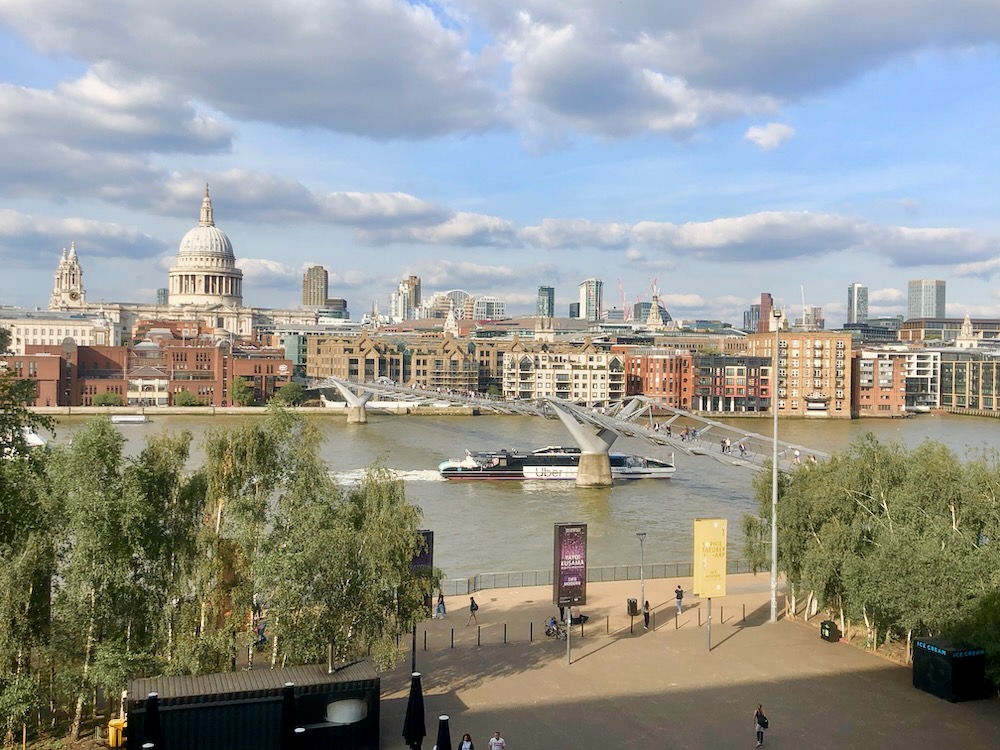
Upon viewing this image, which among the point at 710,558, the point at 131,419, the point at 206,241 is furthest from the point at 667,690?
the point at 206,241

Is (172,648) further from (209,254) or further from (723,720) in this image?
(209,254)

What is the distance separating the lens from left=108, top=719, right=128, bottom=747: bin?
1112cm

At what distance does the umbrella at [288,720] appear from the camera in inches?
409

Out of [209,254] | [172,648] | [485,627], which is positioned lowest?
[485,627]

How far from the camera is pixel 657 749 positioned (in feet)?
37.4

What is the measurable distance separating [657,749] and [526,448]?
4084 centimetres

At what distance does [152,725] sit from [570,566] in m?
7.46

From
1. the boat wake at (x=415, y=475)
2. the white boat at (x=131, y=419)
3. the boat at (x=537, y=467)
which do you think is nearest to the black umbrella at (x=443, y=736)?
the boat wake at (x=415, y=475)

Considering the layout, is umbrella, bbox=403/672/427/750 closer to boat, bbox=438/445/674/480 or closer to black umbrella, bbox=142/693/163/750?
black umbrella, bbox=142/693/163/750

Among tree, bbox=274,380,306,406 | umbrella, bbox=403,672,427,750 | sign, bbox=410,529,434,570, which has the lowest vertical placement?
umbrella, bbox=403,672,427,750

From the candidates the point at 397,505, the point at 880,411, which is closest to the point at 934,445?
the point at 397,505

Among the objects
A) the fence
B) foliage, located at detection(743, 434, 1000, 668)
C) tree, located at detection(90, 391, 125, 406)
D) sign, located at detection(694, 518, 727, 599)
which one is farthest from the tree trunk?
tree, located at detection(90, 391, 125, 406)

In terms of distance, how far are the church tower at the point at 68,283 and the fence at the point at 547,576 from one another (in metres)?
136

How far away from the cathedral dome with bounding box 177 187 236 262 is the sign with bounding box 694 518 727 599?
444ft
